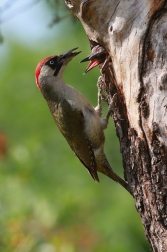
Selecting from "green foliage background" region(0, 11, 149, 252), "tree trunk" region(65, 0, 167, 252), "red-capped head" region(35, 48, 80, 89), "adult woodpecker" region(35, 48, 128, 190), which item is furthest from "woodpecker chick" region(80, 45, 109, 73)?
"green foliage background" region(0, 11, 149, 252)

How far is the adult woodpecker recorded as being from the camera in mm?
6359

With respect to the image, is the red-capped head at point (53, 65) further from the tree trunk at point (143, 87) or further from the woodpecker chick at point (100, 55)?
the tree trunk at point (143, 87)

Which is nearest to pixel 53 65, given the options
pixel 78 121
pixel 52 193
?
pixel 78 121

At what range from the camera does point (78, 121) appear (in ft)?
21.0

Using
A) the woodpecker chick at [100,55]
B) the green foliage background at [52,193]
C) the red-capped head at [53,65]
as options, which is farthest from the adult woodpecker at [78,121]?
the green foliage background at [52,193]

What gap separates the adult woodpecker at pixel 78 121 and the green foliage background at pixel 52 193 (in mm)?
1199

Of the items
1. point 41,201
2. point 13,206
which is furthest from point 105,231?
point 13,206

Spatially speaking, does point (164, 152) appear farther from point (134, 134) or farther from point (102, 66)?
point (102, 66)

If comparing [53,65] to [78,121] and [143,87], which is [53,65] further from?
[143,87]

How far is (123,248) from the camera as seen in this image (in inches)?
300

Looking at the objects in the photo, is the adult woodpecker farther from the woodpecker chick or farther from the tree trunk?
the tree trunk

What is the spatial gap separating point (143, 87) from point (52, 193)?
139 inches

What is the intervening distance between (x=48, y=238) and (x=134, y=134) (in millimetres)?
2874

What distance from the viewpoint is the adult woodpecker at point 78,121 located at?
6.36 m
